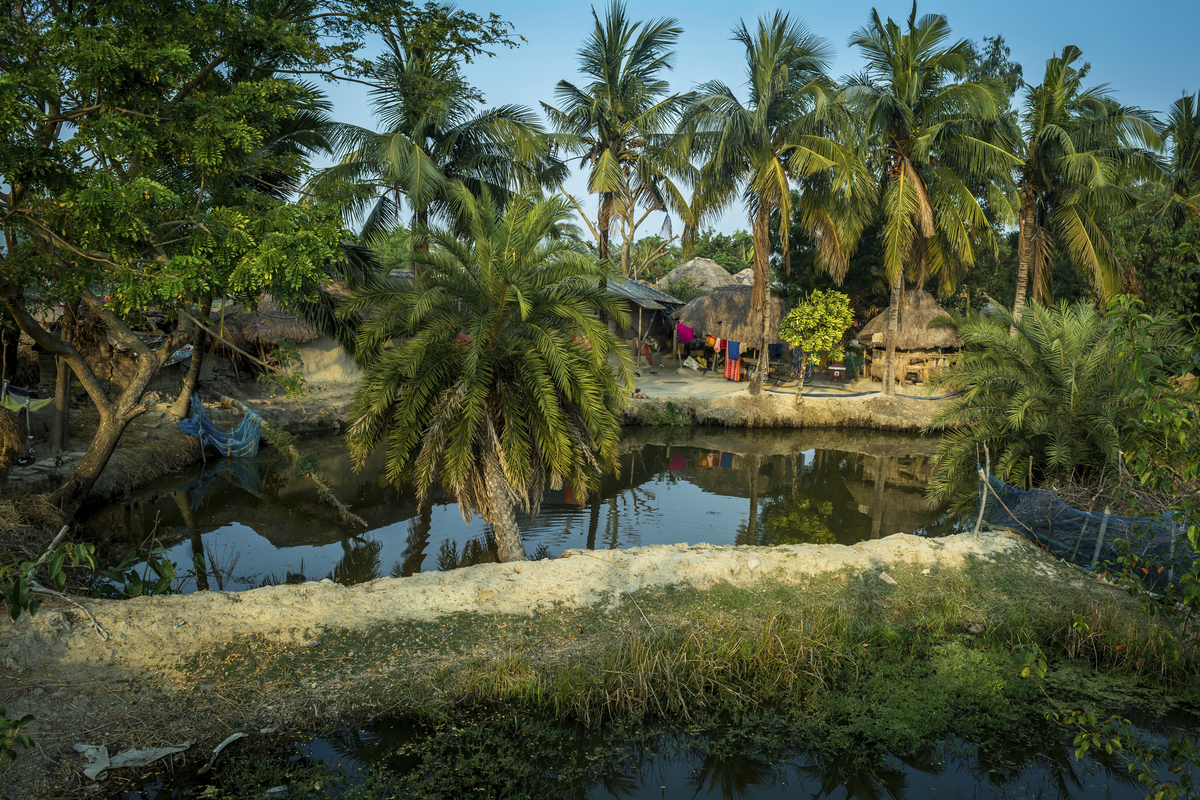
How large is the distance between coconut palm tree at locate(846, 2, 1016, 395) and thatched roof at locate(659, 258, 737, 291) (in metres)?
15.0

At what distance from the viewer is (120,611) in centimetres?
674

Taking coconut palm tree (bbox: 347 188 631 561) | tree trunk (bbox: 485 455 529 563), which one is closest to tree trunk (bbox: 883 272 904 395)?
coconut palm tree (bbox: 347 188 631 561)

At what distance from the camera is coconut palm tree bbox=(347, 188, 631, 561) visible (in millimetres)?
9211

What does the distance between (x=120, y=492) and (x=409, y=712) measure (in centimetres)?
930

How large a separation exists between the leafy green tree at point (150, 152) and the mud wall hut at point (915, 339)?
1851 centimetres

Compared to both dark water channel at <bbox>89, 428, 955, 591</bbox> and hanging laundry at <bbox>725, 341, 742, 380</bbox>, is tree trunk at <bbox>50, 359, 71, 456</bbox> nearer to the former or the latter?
dark water channel at <bbox>89, 428, 955, 591</bbox>

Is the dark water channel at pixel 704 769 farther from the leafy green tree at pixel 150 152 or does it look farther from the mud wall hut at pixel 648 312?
the mud wall hut at pixel 648 312

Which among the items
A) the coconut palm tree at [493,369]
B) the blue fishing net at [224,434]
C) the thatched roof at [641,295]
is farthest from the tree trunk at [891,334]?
the blue fishing net at [224,434]

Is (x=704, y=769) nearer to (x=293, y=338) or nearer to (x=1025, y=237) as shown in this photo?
(x=293, y=338)

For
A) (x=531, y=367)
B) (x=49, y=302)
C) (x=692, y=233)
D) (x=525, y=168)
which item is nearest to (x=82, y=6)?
(x=49, y=302)

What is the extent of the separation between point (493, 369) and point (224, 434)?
867cm

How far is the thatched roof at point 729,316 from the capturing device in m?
24.2

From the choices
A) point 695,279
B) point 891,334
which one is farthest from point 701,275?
point 891,334

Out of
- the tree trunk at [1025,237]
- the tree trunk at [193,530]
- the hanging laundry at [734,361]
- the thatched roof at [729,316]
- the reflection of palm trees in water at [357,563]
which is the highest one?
the tree trunk at [1025,237]
